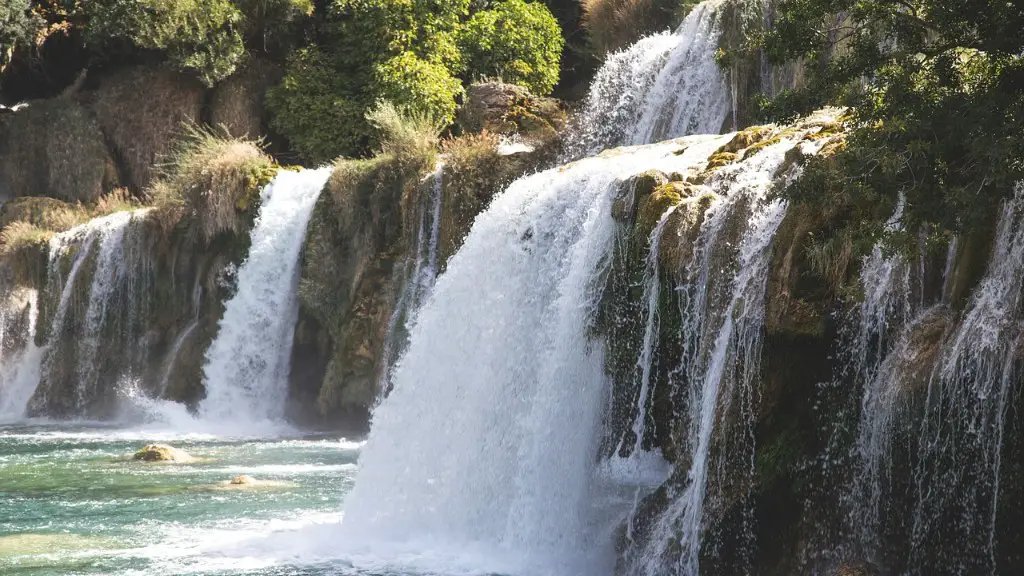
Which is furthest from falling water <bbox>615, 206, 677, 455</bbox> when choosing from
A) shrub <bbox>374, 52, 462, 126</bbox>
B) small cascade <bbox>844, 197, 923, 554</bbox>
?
shrub <bbox>374, 52, 462, 126</bbox>

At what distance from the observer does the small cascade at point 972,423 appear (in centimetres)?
775

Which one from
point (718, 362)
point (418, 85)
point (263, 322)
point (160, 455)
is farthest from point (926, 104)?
point (418, 85)

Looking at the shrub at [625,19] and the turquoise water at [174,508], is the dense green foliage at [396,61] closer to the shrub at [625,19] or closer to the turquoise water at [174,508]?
the shrub at [625,19]

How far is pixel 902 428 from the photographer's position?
838 cm

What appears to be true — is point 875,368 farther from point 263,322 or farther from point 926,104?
point 263,322

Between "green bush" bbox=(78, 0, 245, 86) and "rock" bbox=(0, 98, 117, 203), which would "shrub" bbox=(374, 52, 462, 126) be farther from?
"rock" bbox=(0, 98, 117, 203)

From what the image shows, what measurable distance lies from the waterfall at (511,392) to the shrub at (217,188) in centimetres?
947

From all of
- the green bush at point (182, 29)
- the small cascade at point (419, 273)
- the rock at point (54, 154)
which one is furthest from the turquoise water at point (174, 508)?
the green bush at point (182, 29)

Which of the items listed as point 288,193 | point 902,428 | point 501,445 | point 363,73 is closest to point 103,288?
point 288,193

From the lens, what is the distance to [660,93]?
65.5ft

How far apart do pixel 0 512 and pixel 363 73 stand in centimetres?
1597

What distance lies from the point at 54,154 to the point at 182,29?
172 inches

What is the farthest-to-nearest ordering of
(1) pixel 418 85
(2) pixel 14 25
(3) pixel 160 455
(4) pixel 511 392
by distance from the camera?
(2) pixel 14 25
(1) pixel 418 85
(3) pixel 160 455
(4) pixel 511 392

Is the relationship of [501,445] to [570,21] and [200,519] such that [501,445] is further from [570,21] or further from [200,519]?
[570,21]
